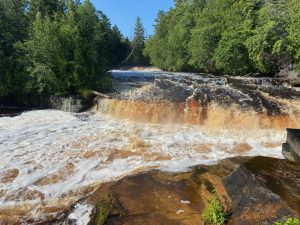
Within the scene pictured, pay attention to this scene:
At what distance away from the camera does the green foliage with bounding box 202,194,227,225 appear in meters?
4.96

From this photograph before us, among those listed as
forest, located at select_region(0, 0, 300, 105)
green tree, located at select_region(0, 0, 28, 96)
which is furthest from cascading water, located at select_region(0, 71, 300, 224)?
green tree, located at select_region(0, 0, 28, 96)

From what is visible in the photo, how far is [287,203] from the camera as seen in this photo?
4.86 meters

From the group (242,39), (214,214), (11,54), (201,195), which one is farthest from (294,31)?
(214,214)

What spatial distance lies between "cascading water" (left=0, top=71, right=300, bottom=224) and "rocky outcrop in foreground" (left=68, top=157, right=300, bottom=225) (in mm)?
768

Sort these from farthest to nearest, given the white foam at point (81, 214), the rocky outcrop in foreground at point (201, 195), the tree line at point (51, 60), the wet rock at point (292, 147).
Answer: the tree line at point (51, 60) < the wet rock at point (292, 147) < the white foam at point (81, 214) < the rocky outcrop in foreground at point (201, 195)

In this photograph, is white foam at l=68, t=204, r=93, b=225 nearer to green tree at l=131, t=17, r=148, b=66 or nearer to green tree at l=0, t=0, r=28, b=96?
green tree at l=0, t=0, r=28, b=96

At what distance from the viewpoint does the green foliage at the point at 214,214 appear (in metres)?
4.96

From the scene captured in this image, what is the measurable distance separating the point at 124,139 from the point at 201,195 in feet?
20.5

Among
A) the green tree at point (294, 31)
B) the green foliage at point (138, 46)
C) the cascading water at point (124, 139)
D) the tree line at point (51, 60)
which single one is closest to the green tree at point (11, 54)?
the tree line at point (51, 60)

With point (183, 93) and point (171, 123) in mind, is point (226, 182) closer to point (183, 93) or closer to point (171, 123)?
point (171, 123)

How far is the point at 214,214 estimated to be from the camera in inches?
196

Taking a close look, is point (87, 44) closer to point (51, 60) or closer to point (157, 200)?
point (51, 60)

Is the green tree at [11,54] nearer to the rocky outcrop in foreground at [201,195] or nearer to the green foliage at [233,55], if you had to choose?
the rocky outcrop in foreground at [201,195]

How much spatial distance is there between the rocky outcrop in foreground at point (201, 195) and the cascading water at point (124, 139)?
77 cm
